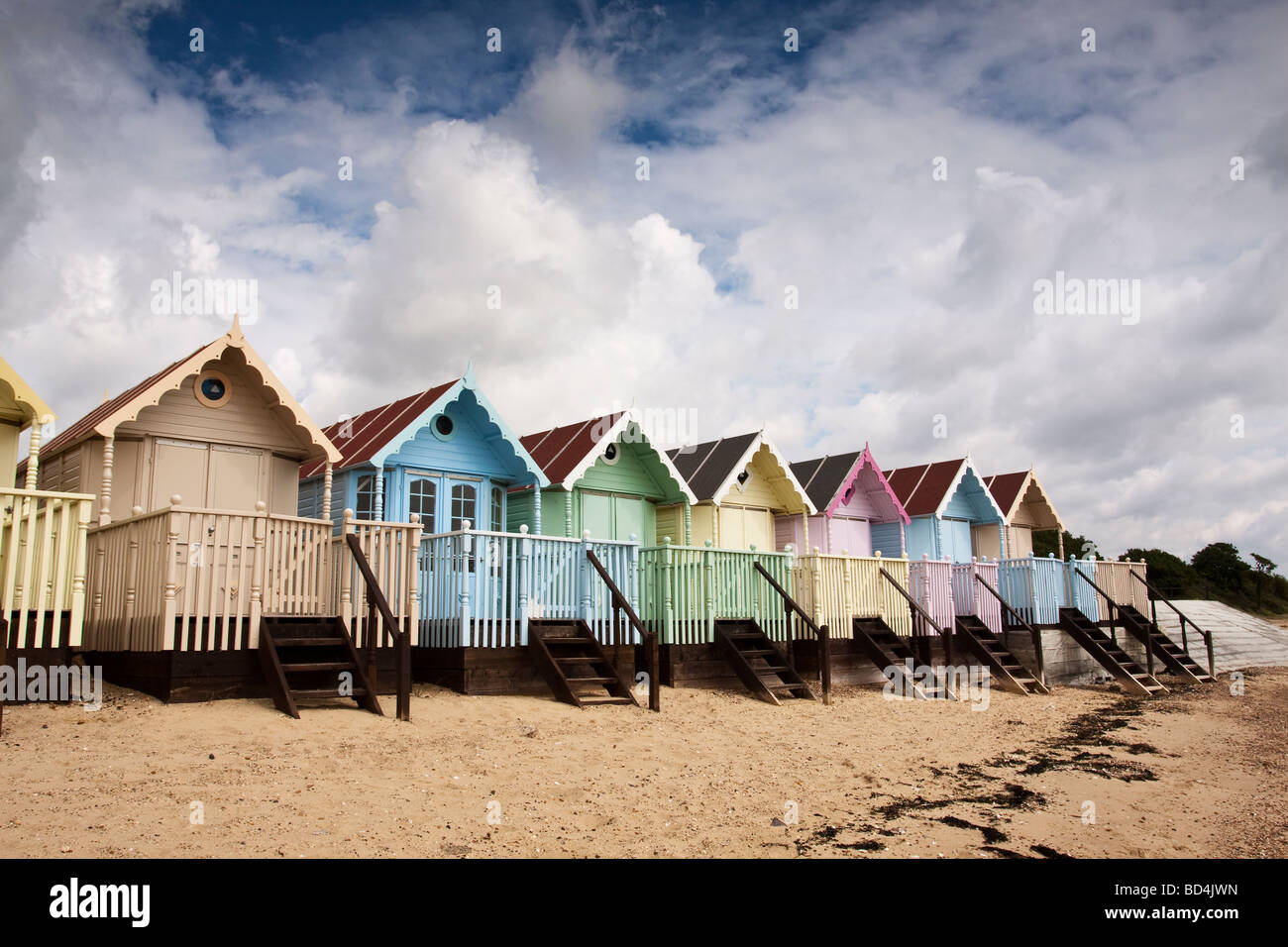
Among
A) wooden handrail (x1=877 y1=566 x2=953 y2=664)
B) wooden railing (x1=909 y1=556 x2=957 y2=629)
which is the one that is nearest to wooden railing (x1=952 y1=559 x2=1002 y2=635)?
wooden railing (x1=909 y1=556 x2=957 y2=629)

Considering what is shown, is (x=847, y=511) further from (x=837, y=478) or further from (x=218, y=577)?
(x=218, y=577)

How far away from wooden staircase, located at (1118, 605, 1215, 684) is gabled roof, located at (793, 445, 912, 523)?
592 cm

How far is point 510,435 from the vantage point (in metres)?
17.3

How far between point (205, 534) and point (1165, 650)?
70.3 ft

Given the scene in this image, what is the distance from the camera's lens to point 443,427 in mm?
17266

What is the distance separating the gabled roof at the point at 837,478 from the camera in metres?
24.2

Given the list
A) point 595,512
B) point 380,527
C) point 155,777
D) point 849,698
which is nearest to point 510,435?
point 595,512

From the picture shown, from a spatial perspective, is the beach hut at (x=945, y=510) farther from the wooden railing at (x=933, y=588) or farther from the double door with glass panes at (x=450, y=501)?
the double door with glass panes at (x=450, y=501)

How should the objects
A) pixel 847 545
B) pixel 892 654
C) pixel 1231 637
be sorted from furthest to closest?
pixel 1231 637
pixel 847 545
pixel 892 654

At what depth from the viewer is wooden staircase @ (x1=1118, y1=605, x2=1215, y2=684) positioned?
22219 millimetres

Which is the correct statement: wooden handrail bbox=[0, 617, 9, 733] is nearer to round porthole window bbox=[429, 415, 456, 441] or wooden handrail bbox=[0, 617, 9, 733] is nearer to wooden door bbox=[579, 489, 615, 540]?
round porthole window bbox=[429, 415, 456, 441]

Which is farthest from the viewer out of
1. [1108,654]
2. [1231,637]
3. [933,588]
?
[1231,637]

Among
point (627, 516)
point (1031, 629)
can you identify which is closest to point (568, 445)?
point (627, 516)

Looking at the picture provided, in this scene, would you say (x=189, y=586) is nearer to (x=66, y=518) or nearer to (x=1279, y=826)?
(x=66, y=518)
